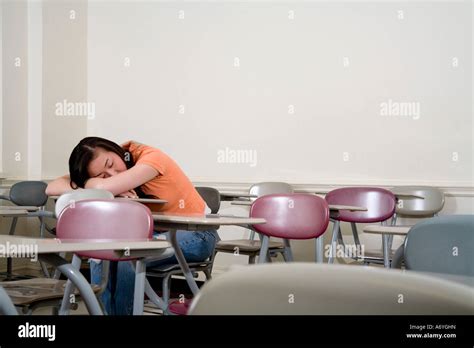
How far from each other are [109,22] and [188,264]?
389 cm

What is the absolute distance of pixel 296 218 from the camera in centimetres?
301

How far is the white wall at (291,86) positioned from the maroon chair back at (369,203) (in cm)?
98

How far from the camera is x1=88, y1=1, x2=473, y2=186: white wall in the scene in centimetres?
496

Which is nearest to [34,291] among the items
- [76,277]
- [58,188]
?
[76,277]

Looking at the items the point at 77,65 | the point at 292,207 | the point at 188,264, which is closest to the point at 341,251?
the point at 292,207

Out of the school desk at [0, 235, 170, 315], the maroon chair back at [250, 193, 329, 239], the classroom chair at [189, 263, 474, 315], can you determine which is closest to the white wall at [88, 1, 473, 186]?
the maroon chair back at [250, 193, 329, 239]

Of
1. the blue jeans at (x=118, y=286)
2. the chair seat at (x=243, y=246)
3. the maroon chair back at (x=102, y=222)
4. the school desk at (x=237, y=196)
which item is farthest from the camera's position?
the school desk at (x=237, y=196)

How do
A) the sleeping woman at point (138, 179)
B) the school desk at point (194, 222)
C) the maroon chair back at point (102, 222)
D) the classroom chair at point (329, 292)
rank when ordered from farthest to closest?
1. the sleeping woman at point (138, 179)
2. the school desk at point (194, 222)
3. the maroon chair back at point (102, 222)
4. the classroom chair at point (329, 292)

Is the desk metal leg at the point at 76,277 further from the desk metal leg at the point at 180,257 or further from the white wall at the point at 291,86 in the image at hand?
the white wall at the point at 291,86

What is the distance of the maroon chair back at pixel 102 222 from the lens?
2.05m

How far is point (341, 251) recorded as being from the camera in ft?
14.5

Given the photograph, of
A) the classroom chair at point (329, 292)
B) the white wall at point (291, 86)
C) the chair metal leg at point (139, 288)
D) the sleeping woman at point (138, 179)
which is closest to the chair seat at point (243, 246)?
the sleeping woman at point (138, 179)
